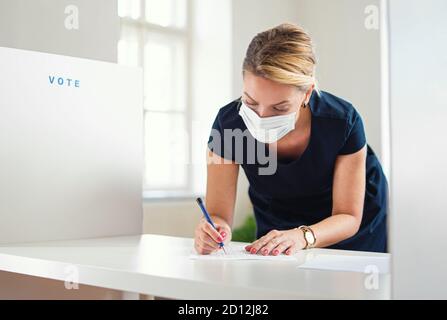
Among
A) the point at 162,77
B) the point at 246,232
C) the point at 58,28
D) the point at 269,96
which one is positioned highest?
the point at 162,77

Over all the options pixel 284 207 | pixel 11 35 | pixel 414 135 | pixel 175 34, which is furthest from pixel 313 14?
pixel 414 135

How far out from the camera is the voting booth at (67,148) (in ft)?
5.16

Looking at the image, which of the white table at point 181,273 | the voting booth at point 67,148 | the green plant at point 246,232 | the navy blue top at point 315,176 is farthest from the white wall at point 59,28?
the green plant at point 246,232

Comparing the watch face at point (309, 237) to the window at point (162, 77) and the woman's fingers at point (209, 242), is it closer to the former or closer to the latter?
the woman's fingers at point (209, 242)

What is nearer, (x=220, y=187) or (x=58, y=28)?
(x=220, y=187)

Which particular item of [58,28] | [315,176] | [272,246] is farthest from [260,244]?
[58,28]

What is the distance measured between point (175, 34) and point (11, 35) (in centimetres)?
281

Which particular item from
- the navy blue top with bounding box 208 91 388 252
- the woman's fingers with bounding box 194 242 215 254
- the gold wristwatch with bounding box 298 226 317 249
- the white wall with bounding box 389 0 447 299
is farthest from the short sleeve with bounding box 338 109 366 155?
the white wall with bounding box 389 0 447 299

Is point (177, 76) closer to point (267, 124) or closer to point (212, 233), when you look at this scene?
point (267, 124)

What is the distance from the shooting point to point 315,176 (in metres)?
2.03

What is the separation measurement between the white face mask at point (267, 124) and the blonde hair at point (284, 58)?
0.37 feet

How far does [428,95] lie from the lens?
2.88 feet

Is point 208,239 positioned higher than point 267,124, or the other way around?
point 267,124

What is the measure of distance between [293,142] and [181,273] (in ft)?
3.25
